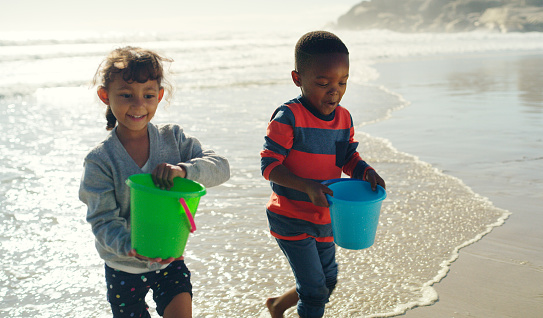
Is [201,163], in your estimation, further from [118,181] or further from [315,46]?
[315,46]

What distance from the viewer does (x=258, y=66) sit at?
1653 cm

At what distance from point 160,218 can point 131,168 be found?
0.36 m

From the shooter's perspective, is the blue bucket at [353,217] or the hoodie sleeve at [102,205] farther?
the blue bucket at [353,217]

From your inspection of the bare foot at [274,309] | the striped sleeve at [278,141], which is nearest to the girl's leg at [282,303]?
the bare foot at [274,309]

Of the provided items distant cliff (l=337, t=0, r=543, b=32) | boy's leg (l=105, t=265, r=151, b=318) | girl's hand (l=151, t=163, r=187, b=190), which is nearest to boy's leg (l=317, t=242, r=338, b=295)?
boy's leg (l=105, t=265, r=151, b=318)

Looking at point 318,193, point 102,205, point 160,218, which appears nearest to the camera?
point 160,218

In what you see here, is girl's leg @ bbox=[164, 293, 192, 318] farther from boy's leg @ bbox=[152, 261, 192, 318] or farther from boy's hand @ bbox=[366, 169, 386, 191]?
boy's hand @ bbox=[366, 169, 386, 191]

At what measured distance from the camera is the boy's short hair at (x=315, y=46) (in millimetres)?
2283

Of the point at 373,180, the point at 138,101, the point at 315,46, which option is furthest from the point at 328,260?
the point at 138,101

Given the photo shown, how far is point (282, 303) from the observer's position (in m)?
2.56

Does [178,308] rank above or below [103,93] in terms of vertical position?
below

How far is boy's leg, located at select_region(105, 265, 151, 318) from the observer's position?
6.79ft

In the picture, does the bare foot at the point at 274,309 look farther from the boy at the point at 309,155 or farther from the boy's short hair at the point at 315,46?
the boy's short hair at the point at 315,46

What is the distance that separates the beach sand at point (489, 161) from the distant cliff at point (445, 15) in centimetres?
3571
